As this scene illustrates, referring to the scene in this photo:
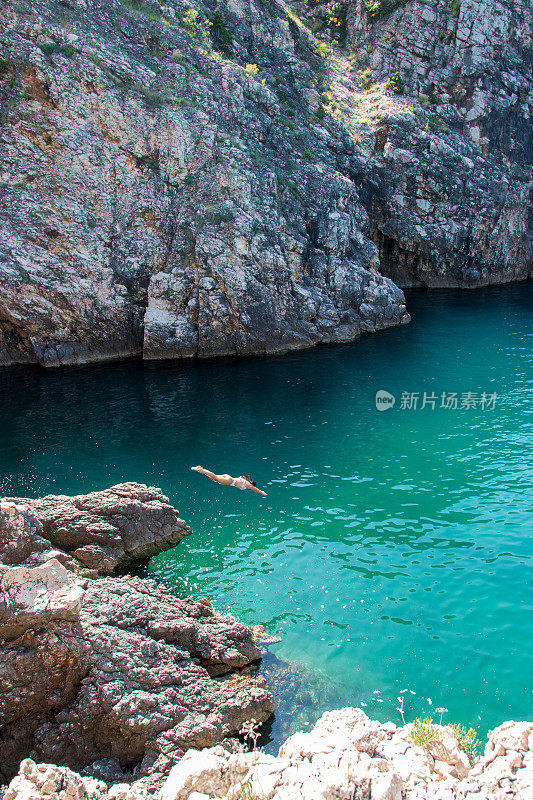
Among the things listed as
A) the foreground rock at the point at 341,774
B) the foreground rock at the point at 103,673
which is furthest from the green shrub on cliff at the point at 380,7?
the foreground rock at the point at 341,774

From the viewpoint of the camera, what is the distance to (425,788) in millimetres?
5383

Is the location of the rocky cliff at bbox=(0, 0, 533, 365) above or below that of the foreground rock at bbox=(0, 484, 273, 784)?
above

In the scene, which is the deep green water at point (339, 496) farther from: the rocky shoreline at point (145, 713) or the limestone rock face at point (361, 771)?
the limestone rock face at point (361, 771)

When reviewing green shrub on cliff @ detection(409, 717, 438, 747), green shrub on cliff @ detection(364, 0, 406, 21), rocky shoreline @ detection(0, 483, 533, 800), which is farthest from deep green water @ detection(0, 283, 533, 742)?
green shrub on cliff @ detection(364, 0, 406, 21)

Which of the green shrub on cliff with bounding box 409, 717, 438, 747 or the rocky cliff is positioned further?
the rocky cliff

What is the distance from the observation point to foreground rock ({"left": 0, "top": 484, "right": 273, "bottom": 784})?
8047mm

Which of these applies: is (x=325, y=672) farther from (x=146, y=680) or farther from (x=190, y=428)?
(x=190, y=428)

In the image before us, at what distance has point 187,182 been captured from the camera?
3525 cm

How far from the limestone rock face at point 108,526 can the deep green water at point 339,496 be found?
1064 millimetres

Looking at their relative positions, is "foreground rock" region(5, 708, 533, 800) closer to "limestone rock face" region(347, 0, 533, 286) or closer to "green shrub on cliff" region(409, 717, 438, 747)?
"green shrub on cliff" region(409, 717, 438, 747)

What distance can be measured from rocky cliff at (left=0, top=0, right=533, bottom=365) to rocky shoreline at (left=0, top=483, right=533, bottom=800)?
22.8 meters

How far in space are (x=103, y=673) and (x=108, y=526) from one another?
4892 mm

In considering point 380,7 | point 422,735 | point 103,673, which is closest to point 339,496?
point 103,673

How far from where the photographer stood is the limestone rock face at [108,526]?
40.8ft
